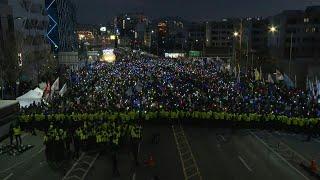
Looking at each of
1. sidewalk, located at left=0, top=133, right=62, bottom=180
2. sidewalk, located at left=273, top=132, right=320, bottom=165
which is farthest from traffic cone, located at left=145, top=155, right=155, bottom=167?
sidewalk, located at left=273, top=132, right=320, bottom=165

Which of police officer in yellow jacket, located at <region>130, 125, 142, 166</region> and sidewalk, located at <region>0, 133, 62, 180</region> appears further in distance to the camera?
police officer in yellow jacket, located at <region>130, 125, 142, 166</region>

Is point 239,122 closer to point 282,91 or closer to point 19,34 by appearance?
point 282,91

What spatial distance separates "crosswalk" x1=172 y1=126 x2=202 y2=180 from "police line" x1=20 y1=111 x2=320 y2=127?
1.28 metres

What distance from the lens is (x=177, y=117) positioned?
3253 cm

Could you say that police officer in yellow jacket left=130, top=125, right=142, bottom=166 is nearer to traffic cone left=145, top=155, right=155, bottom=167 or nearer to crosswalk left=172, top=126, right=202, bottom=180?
traffic cone left=145, top=155, right=155, bottom=167

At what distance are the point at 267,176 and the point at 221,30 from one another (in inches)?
5448

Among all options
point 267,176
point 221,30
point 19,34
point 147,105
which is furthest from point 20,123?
point 221,30

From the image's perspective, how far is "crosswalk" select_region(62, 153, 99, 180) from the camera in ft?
67.8

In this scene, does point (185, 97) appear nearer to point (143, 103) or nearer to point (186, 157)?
point (143, 103)

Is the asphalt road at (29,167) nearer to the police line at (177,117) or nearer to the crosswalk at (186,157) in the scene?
the police line at (177,117)

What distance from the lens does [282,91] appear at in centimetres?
4162

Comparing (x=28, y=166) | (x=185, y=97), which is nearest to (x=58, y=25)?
(x=185, y=97)

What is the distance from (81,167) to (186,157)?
235 inches

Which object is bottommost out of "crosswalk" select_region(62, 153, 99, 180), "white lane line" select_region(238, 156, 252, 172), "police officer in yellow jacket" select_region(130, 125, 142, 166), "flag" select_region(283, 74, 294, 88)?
"white lane line" select_region(238, 156, 252, 172)
